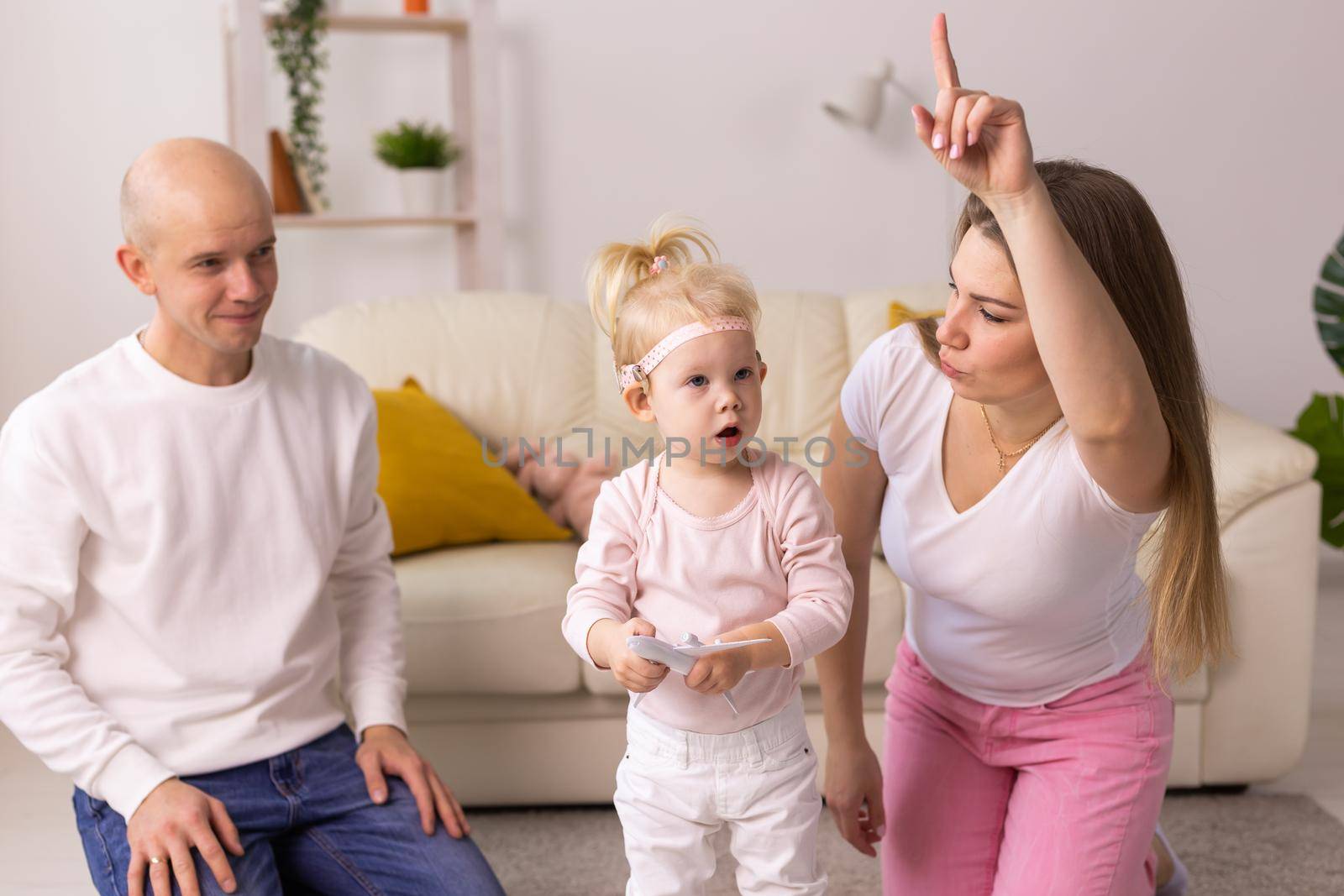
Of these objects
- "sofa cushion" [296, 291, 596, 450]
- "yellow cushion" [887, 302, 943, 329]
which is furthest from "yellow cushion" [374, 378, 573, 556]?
"yellow cushion" [887, 302, 943, 329]

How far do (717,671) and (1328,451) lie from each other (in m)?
2.59

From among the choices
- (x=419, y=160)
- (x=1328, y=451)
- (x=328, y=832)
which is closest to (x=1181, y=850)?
(x=1328, y=451)

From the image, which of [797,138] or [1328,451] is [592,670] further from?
[797,138]

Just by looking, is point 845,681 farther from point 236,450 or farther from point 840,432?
point 236,450

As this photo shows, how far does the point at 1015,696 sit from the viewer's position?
1.65 metres

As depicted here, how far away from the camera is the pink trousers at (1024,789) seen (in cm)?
156

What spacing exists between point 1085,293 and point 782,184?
2.95 metres

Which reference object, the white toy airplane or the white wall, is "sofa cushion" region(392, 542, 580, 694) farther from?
the white wall

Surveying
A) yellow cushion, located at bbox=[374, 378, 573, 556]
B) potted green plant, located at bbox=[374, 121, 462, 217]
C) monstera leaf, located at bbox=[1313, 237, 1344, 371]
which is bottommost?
yellow cushion, located at bbox=[374, 378, 573, 556]

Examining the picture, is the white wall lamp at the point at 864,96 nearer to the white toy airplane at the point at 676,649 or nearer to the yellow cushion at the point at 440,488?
the yellow cushion at the point at 440,488

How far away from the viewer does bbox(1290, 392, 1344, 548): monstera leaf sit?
315 centimetres

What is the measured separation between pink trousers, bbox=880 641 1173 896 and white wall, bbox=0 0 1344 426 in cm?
250

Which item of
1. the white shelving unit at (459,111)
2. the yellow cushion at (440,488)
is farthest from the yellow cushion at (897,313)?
the white shelving unit at (459,111)

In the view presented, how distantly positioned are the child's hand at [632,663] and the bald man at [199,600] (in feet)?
2.11
